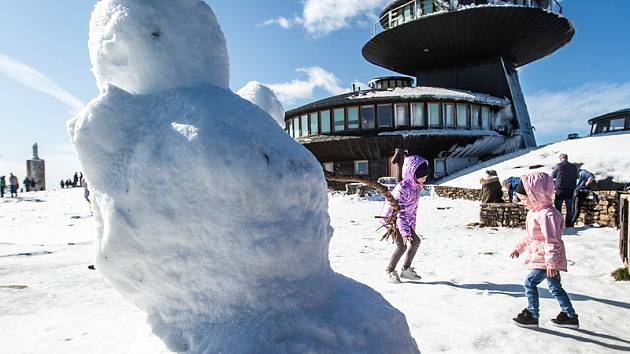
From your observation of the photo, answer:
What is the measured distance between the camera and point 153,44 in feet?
5.96

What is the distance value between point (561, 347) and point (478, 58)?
2826cm

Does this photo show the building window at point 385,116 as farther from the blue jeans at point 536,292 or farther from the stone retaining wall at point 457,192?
the blue jeans at point 536,292

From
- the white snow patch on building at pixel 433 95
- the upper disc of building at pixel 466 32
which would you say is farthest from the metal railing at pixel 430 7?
the white snow patch on building at pixel 433 95

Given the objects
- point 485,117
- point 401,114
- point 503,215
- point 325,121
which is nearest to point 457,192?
point 503,215

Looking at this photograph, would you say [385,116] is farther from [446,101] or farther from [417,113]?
[446,101]

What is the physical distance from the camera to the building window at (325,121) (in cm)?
2420

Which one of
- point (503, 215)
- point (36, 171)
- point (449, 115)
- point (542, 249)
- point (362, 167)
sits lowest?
point (503, 215)

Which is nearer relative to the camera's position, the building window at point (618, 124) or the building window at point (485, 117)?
the building window at point (618, 124)

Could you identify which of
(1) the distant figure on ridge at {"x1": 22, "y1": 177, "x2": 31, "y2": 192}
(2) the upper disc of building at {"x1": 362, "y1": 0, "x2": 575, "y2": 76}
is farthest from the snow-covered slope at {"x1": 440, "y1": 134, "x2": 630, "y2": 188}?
(1) the distant figure on ridge at {"x1": 22, "y1": 177, "x2": 31, "y2": 192}

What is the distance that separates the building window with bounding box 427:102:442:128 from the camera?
74.2 feet

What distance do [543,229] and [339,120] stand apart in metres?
20.5

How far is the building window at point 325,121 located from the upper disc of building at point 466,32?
30.4ft

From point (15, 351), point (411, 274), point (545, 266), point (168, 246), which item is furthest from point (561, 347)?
point (15, 351)

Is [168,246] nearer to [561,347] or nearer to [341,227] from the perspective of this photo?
[561,347]
